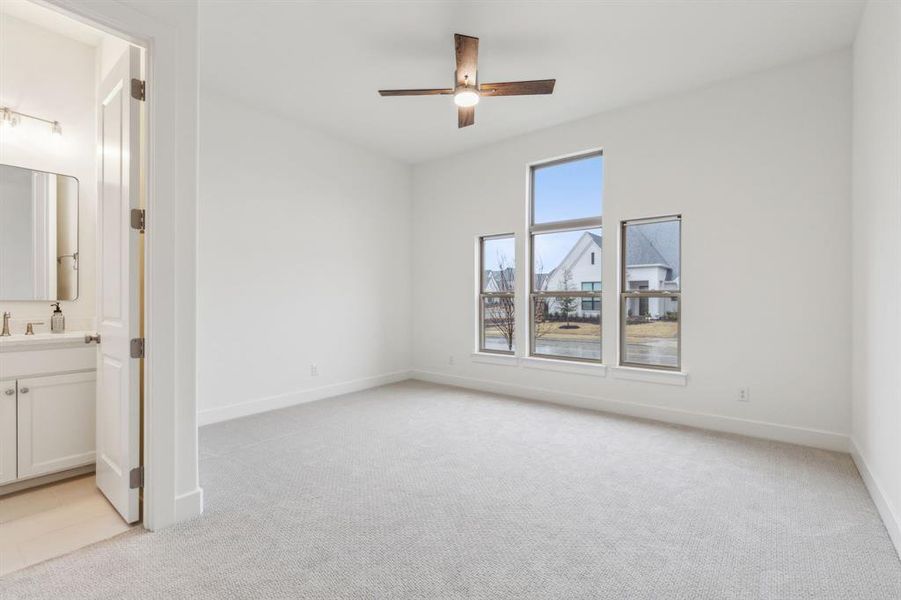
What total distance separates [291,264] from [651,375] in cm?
381

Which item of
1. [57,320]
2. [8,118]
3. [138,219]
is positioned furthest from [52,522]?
[8,118]

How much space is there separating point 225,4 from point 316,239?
247cm

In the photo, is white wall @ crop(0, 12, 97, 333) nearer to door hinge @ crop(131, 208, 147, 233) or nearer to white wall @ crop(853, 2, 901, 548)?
door hinge @ crop(131, 208, 147, 233)

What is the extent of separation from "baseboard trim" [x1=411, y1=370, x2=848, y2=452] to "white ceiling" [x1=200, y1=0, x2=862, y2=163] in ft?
9.54

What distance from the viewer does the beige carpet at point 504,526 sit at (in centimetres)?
182

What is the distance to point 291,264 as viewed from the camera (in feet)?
15.7

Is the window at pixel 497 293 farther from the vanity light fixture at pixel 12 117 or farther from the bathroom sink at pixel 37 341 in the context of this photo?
the vanity light fixture at pixel 12 117

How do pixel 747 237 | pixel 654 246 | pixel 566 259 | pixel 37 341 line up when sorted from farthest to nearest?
pixel 566 259 → pixel 654 246 → pixel 747 237 → pixel 37 341

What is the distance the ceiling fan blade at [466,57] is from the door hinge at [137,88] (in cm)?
173

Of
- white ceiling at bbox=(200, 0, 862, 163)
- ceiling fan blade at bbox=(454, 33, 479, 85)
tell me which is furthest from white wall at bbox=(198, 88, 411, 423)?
ceiling fan blade at bbox=(454, 33, 479, 85)

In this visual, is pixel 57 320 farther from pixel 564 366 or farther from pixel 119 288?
pixel 564 366

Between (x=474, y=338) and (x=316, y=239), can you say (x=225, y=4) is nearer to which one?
(x=316, y=239)

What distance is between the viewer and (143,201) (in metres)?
2.23

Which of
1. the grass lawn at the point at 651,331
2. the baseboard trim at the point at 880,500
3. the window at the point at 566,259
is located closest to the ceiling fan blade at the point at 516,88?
the window at the point at 566,259
